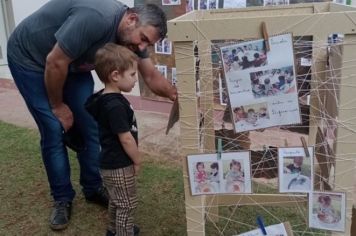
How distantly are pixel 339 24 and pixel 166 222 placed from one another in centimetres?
149

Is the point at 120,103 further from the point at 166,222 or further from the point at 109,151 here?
the point at 166,222

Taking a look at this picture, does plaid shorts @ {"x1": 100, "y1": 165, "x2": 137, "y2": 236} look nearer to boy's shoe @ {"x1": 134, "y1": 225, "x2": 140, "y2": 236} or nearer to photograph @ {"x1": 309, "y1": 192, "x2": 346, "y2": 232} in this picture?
boy's shoe @ {"x1": 134, "y1": 225, "x2": 140, "y2": 236}

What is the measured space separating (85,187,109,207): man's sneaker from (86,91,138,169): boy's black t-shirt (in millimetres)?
671

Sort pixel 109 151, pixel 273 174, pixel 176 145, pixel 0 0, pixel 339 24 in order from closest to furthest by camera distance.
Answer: pixel 339 24 < pixel 109 151 < pixel 273 174 < pixel 176 145 < pixel 0 0

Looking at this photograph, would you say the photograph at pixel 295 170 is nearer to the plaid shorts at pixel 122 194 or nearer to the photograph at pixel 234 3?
the plaid shorts at pixel 122 194

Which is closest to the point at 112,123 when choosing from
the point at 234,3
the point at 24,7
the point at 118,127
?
the point at 118,127

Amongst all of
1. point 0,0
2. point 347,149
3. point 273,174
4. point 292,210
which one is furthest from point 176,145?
point 0,0

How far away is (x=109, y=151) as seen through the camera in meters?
2.07

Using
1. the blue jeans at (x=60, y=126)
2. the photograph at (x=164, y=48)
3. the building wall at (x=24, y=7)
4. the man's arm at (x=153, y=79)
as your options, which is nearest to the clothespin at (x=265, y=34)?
the man's arm at (x=153, y=79)

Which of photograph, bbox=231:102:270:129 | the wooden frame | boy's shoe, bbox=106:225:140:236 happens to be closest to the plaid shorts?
boy's shoe, bbox=106:225:140:236

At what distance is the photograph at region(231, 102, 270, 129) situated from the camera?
1.57 m

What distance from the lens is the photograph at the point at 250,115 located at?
157cm

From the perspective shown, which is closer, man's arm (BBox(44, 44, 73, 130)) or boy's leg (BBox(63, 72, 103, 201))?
man's arm (BBox(44, 44, 73, 130))

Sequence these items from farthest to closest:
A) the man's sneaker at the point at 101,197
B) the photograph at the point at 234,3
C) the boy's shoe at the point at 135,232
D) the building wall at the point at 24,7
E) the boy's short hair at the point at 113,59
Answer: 1. the building wall at the point at 24,7
2. the photograph at the point at 234,3
3. the man's sneaker at the point at 101,197
4. the boy's shoe at the point at 135,232
5. the boy's short hair at the point at 113,59
